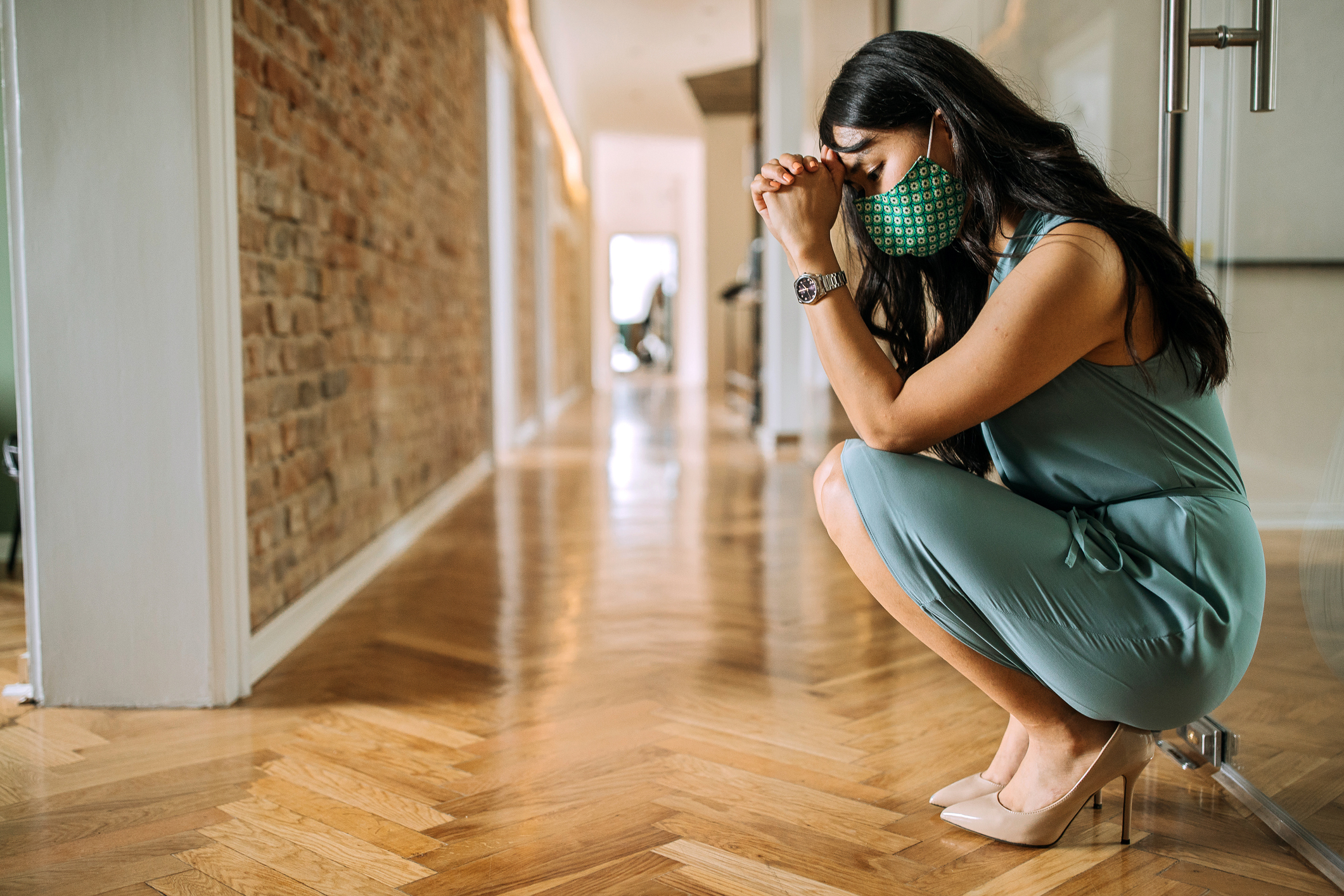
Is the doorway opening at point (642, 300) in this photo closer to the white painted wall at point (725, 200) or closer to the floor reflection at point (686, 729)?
the white painted wall at point (725, 200)

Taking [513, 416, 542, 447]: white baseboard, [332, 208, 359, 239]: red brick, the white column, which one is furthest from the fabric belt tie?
[513, 416, 542, 447]: white baseboard

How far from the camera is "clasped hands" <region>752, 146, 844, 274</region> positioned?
4.22 feet

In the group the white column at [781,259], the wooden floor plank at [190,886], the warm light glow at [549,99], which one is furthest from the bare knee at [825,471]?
the warm light glow at [549,99]

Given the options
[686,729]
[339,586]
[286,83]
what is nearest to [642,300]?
[339,586]

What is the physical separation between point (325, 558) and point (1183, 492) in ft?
6.29

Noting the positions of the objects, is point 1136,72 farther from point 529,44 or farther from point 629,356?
point 629,356

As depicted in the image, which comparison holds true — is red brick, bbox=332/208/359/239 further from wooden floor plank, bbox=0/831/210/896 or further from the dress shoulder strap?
the dress shoulder strap

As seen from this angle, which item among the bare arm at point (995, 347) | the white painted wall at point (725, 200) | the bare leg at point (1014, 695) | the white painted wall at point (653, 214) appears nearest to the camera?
the bare arm at point (995, 347)

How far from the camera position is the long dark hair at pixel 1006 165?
1154 mm

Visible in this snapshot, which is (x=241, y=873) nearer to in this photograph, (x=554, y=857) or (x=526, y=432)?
(x=554, y=857)

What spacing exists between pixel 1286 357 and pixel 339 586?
6.76ft

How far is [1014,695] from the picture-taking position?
1.22 meters

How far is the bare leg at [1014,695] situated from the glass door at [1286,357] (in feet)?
0.99

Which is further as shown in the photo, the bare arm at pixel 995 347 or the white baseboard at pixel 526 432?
the white baseboard at pixel 526 432
